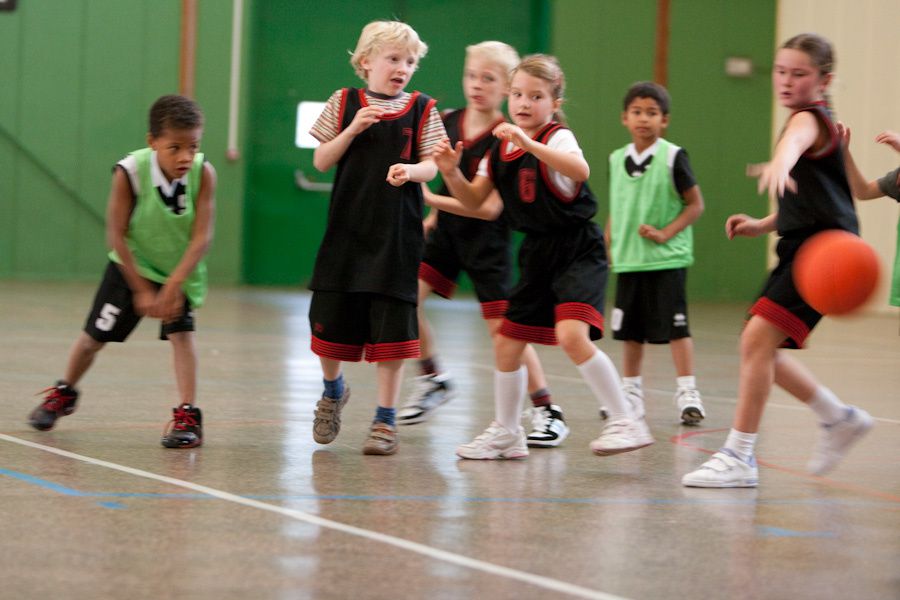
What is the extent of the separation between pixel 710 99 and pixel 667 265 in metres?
7.84

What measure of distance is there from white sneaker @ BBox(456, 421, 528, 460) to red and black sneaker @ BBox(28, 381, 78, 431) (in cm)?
128

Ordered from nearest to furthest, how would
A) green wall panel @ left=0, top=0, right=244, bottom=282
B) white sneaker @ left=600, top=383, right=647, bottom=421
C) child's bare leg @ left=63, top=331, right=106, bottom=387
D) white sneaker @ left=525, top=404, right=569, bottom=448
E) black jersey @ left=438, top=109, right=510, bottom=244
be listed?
child's bare leg @ left=63, top=331, right=106, bottom=387 → white sneaker @ left=525, top=404, right=569, bottom=448 → black jersey @ left=438, top=109, right=510, bottom=244 → white sneaker @ left=600, top=383, right=647, bottom=421 → green wall panel @ left=0, top=0, right=244, bottom=282

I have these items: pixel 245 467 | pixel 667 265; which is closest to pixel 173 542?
pixel 245 467

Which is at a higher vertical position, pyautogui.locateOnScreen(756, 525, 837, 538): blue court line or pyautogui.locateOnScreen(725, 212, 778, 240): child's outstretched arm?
pyautogui.locateOnScreen(725, 212, 778, 240): child's outstretched arm

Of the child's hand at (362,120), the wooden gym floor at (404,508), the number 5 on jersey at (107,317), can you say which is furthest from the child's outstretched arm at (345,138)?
the wooden gym floor at (404,508)

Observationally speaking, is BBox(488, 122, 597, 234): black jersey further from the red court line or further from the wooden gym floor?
the red court line

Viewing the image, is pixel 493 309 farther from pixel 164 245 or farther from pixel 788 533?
pixel 788 533

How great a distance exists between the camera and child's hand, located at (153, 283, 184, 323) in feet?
12.6

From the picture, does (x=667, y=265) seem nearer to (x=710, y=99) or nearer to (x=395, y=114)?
(x=395, y=114)

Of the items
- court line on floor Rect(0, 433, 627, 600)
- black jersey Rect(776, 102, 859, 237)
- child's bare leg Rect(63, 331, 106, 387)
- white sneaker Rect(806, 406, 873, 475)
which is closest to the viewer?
court line on floor Rect(0, 433, 627, 600)

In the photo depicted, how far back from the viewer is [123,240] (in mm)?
3910

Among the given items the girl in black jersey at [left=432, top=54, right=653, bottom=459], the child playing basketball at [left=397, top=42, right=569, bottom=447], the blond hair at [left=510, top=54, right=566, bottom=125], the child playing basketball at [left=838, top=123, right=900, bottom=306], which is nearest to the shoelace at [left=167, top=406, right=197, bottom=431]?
the girl in black jersey at [left=432, top=54, right=653, bottom=459]

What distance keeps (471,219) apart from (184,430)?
1445 millimetres

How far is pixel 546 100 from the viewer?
13.0 ft
